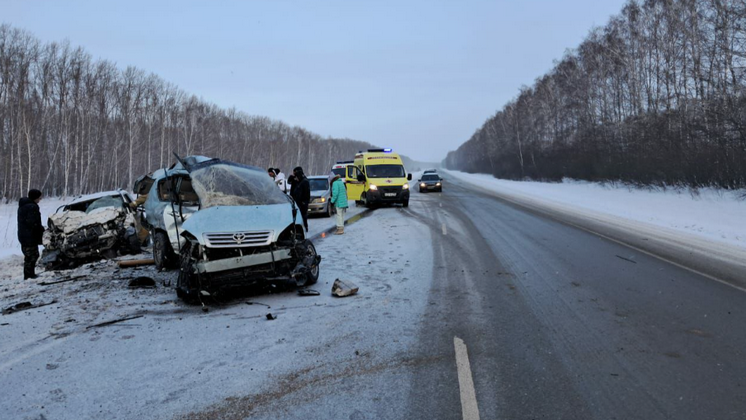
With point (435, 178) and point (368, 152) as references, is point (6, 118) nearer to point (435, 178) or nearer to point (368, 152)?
point (368, 152)

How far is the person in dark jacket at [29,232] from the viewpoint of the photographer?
802 centimetres

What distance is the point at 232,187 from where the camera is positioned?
6.83m

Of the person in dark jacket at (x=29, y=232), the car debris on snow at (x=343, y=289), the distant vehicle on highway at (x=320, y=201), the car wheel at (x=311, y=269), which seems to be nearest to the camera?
the car debris on snow at (x=343, y=289)

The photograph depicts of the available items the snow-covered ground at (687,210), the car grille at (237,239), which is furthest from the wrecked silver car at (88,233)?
the snow-covered ground at (687,210)

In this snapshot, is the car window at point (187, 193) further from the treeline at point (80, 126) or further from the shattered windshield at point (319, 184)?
the treeline at point (80, 126)

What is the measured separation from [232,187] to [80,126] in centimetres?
3918

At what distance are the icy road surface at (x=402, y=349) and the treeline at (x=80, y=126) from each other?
29525 millimetres

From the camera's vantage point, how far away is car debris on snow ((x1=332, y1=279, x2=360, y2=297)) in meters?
5.86

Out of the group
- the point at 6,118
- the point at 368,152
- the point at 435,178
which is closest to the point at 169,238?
the point at 368,152

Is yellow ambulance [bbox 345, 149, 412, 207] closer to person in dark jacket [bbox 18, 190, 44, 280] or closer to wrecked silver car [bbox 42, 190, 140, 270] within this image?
wrecked silver car [bbox 42, 190, 140, 270]

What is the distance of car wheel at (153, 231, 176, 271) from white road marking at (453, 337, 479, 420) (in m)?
5.81

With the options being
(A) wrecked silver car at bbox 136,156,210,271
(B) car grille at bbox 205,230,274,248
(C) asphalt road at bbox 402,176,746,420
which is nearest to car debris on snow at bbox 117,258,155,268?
(A) wrecked silver car at bbox 136,156,210,271

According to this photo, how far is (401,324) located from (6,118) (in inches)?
1458

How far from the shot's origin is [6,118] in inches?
1159
